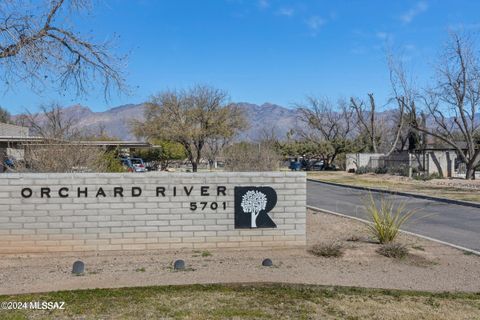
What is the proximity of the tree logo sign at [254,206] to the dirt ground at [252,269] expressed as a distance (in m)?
0.56

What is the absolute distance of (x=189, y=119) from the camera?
49469 mm

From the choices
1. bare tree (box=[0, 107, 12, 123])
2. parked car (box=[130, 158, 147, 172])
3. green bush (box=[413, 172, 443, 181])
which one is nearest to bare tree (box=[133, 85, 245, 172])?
parked car (box=[130, 158, 147, 172])

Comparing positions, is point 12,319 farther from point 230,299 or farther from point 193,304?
point 230,299

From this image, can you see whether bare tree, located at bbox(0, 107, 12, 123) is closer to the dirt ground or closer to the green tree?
the green tree

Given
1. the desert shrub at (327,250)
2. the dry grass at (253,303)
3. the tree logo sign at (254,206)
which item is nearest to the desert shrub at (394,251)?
the desert shrub at (327,250)

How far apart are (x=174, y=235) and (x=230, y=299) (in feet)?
11.6

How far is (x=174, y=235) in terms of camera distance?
9.26 meters

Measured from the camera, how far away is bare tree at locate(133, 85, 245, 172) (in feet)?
161

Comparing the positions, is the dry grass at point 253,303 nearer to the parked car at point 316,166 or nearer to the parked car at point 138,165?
the parked car at point 138,165

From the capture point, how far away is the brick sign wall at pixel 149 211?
8.92 m

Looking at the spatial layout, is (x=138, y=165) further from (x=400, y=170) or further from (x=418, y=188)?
(x=418, y=188)

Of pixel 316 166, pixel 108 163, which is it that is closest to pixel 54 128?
pixel 108 163

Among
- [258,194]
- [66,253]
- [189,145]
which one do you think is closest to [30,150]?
[66,253]

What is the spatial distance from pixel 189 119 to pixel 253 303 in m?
44.4
